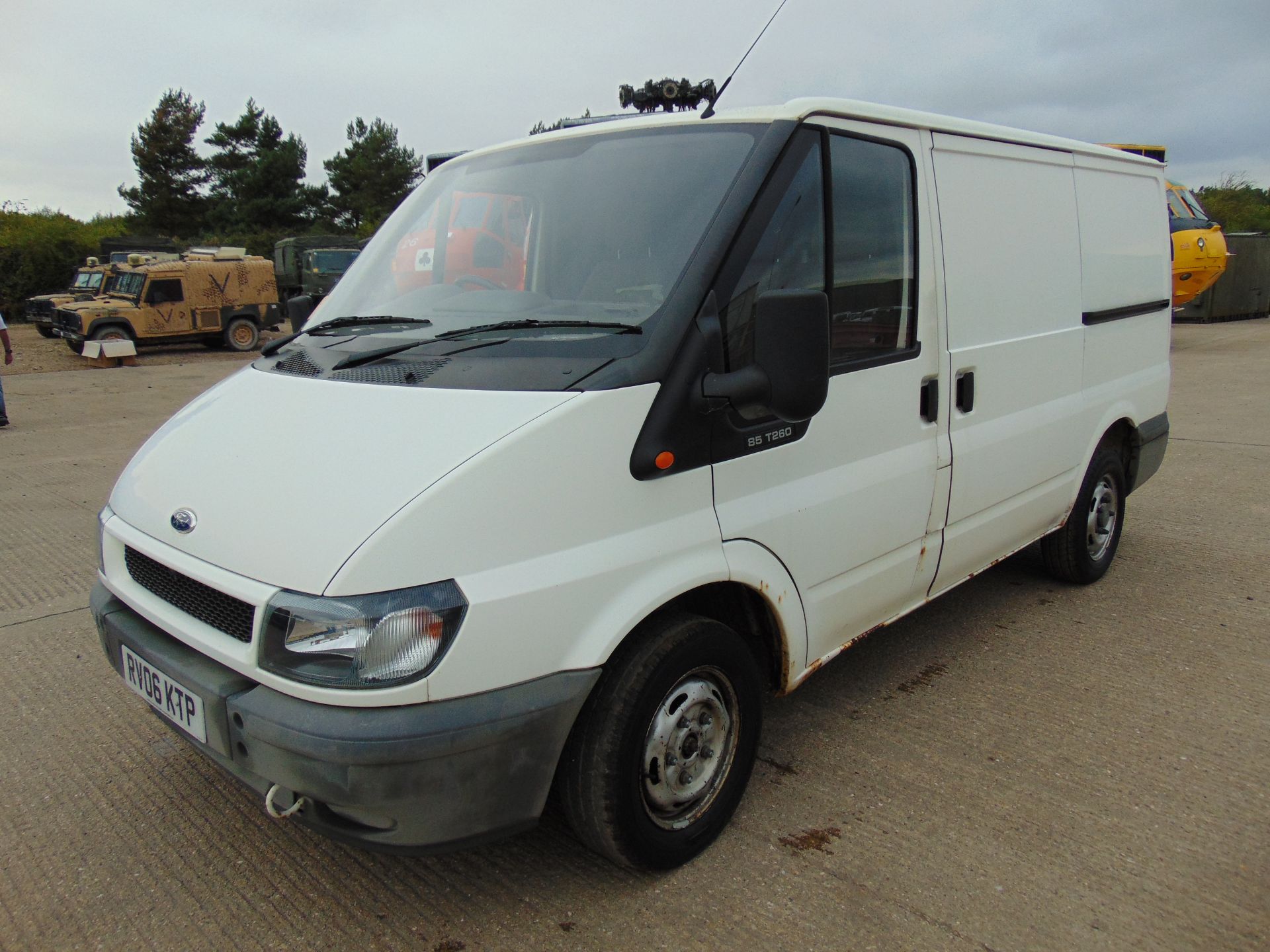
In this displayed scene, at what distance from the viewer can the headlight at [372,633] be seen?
1.98m

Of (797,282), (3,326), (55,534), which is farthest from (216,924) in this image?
(3,326)

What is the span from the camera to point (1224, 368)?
1310 cm

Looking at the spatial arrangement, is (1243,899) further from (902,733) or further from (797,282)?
(797,282)

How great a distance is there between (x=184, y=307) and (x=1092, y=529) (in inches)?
815

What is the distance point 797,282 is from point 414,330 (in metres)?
1.15

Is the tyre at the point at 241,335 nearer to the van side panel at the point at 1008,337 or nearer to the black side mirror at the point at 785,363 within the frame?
the van side panel at the point at 1008,337

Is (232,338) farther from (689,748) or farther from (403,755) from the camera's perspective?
(403,755)

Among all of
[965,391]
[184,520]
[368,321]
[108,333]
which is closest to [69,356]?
[108,333]

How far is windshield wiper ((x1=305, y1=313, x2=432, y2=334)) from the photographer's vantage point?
289 centimetres

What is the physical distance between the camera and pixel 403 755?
1.99m

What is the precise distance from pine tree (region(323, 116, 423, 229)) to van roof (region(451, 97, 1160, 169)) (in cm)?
5403

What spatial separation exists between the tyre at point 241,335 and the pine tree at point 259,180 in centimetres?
3092

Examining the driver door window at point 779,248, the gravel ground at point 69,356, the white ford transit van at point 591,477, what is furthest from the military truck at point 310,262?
the driver door window at point 779,248

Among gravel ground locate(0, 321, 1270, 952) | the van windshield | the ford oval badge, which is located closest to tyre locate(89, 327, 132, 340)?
gravel ground locate(0, 321, 1270, 952)
